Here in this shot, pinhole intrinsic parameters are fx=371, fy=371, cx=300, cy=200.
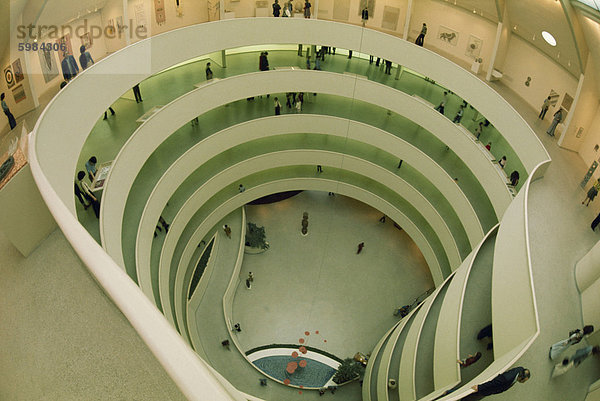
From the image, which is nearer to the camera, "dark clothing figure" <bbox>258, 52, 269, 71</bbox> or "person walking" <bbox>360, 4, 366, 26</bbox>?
"dark clothing figure" <bbox>258, 52, 269, 71</bbox>

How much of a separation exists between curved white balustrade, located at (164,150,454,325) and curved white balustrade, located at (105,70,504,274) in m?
3.00

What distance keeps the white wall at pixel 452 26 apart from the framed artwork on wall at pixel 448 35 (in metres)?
0.10

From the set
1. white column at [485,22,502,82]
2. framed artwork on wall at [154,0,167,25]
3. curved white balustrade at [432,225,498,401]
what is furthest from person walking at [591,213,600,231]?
framed artwork on wall at [154,0,167,25]

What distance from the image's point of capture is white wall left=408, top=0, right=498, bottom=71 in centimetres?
1670

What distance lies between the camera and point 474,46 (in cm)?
1727

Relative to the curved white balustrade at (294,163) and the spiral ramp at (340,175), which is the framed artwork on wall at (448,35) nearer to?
the spiral ramp at (340,175)

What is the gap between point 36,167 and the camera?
402 centimetres

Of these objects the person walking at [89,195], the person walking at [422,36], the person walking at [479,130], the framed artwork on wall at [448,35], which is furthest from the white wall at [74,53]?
the person walking at [479,130]

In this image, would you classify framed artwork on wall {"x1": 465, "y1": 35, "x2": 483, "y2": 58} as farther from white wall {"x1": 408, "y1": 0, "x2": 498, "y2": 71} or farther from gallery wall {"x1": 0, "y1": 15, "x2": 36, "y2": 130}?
gallery wall {"x1": 0, "y1": 15, "x2": 36, "y2": 130}

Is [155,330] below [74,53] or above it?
above

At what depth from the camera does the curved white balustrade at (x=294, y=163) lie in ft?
49.6

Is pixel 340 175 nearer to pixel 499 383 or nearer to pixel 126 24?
pixel 126 24

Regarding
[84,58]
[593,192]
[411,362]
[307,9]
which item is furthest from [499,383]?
[307,9]

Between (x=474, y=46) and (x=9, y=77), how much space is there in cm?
1796
